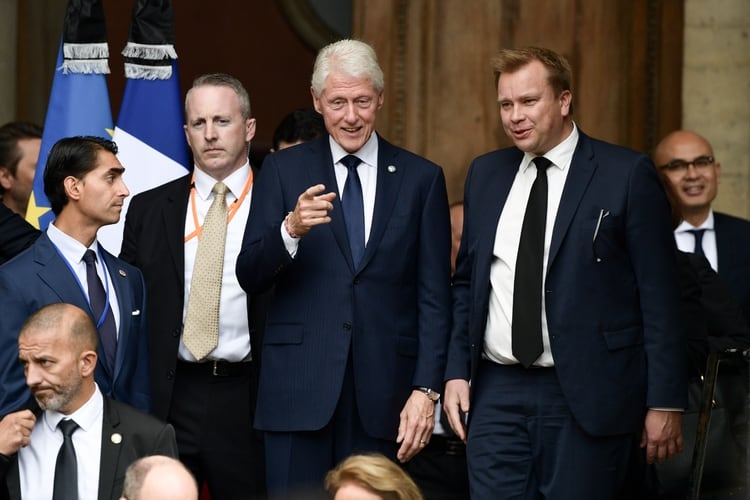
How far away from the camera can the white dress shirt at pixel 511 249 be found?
16.5 feet

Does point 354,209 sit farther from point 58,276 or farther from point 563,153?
point 58,276

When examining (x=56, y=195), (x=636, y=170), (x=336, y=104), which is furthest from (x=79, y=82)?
(x=636, y=170)

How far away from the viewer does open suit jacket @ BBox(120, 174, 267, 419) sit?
5.62 metres

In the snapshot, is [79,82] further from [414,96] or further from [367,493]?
[367,493]

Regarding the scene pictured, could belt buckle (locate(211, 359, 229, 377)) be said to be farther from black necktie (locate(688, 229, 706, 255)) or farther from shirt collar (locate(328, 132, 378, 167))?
black necktie (locate(688, 229, 706, 255))

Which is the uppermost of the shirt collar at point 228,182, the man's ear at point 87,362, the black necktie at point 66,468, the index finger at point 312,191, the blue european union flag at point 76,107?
the blue european union flag at point 76,107

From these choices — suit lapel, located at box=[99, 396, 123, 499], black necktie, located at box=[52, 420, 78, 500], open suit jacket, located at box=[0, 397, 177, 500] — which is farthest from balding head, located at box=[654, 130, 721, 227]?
black necktie, located at box=[52, 420, 78, 500]

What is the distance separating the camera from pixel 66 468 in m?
4.96

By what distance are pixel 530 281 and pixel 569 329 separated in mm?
206

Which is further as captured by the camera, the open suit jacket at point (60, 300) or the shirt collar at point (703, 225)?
the shirt collar at point (703, 225)

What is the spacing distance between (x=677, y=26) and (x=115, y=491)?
4090mm

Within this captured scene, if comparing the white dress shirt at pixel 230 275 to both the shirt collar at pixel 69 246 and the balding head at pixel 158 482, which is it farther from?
the balding head at pixel 158 482

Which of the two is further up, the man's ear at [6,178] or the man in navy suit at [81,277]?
the man's ear at [6,178]

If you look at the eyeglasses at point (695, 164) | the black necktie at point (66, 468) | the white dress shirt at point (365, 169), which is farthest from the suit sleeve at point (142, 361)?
the eyeglasses at point (695, 164)
